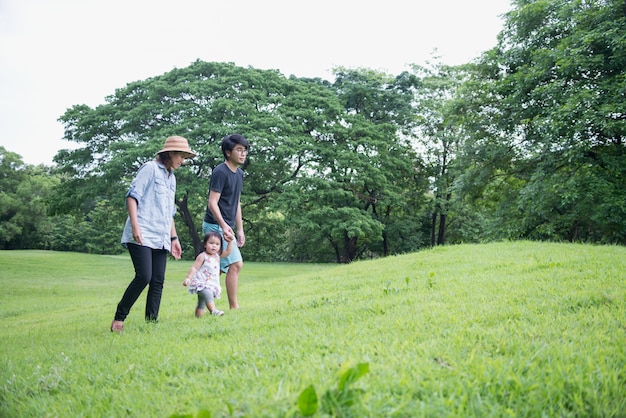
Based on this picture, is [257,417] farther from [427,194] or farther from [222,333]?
[427,194]

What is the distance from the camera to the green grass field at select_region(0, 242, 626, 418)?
175cm

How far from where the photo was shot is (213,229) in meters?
5.14

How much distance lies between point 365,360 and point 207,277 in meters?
3.28

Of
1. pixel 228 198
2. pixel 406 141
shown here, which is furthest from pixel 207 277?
pixel 406 141

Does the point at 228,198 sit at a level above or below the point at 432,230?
above

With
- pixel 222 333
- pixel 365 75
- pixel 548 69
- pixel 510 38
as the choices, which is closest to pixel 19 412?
pixel 222 333

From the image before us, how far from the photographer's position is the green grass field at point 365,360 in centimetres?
175

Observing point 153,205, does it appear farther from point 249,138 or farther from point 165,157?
point 249,138

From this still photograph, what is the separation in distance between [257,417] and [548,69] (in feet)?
53.9

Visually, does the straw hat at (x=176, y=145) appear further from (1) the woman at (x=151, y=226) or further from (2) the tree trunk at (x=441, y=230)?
(2) the tree trunk at (x=441, y=230)

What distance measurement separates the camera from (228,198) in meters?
5.22

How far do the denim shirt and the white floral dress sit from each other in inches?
19.3

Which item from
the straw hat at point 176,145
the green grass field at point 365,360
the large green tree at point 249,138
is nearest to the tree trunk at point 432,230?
the large green tree at point 249,138

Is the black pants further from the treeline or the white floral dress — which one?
the treeline
